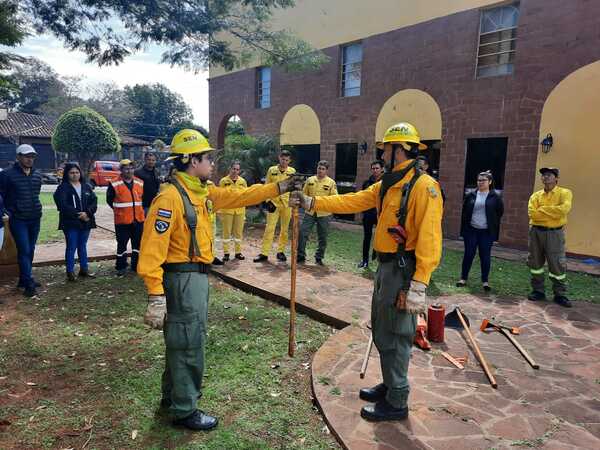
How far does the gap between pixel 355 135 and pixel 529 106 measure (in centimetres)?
503

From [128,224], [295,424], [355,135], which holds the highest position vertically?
[355,135]

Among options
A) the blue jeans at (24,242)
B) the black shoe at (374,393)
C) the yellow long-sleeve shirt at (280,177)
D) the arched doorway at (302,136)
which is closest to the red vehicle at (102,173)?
the arched doorway at (302,136)

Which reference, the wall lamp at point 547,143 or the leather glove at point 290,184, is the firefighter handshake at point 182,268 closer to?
the leather glove at point 290,184

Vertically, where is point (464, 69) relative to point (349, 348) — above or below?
above

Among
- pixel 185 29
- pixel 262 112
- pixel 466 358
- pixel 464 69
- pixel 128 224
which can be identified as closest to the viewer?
pixel 466 358

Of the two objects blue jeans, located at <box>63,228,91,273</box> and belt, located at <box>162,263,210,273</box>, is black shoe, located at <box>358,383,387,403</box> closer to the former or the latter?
belt, located at <box>162,263,210,273</box>

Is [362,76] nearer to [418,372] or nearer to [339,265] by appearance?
[339,265]

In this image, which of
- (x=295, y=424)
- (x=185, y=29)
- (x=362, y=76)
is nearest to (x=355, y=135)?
(x=362, y=76)

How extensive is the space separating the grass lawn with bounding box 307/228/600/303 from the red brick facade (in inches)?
79.6

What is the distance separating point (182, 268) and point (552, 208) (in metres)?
5.35

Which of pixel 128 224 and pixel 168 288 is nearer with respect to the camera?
pixel 168 288

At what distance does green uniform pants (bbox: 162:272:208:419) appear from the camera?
280 cm

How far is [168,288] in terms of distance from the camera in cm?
285

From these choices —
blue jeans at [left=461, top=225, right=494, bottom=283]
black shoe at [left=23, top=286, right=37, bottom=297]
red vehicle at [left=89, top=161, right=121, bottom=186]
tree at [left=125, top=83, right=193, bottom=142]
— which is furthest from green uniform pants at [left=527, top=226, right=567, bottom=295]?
tree at [left=125, top=83, right=193, bottom=142]
